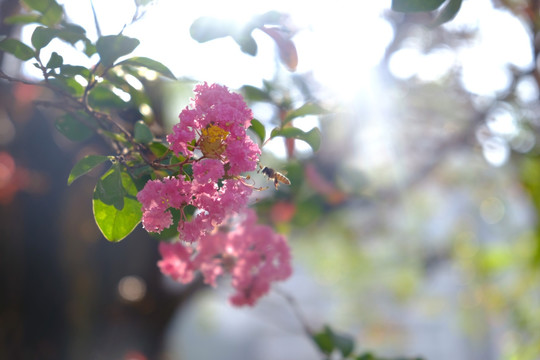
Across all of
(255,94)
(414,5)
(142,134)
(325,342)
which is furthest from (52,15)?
(325,342)

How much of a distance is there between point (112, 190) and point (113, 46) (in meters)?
0.17

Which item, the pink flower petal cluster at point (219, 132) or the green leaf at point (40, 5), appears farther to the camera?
the green leaf at point (40, 5)

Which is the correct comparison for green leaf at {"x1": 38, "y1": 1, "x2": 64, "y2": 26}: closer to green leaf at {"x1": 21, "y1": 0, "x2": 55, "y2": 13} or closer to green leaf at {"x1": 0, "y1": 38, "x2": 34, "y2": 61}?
green leaf at {"x1": 21, "y1": 0, "x2": 55, "y2": 13}

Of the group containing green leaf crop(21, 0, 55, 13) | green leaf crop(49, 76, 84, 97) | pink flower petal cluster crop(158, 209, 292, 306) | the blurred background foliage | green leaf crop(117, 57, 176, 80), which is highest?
green leaf crop(21, 0, 55, 13)

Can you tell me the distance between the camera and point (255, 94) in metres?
0.94

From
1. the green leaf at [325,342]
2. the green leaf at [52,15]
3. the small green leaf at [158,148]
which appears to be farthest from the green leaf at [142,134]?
the green leaf at [325,342]

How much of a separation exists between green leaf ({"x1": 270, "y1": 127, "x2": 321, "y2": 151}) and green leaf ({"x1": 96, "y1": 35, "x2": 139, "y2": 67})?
20 centimetres

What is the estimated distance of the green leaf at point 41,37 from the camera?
0.61 meters

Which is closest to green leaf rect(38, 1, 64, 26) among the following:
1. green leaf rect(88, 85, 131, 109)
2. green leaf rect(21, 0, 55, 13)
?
green leaf rect(21, 0, 55, 13)

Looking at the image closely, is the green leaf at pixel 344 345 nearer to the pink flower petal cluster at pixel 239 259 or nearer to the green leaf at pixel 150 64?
the pink flower petal cluster at pixel 239 259

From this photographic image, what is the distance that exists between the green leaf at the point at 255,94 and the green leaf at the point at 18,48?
379mm

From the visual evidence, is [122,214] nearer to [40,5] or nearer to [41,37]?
[41,37]

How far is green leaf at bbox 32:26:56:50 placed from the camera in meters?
0.61

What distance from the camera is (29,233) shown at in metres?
1.67
